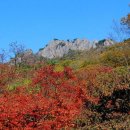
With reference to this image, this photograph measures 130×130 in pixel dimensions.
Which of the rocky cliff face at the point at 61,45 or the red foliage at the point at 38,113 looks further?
the rocky cliff face at the point at 61,45

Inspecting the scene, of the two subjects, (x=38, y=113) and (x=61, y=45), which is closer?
(x=38, y=113)

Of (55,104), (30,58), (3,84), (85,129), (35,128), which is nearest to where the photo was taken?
(85,129)

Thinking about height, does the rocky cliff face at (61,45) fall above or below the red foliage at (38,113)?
above

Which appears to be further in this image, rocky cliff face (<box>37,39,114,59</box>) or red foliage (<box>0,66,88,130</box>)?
rocky cliff face (<box>37,39,114,59</box>)

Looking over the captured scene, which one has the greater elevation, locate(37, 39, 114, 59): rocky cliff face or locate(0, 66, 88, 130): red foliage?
locate(37, 39, 114, 59): rocky cliff face

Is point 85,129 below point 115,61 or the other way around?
below

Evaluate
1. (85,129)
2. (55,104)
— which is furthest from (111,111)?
(85,129)

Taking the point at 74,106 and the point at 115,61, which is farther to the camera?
the point at 115,61

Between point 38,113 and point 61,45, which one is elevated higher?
point 61,45

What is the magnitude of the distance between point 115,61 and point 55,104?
1979cm

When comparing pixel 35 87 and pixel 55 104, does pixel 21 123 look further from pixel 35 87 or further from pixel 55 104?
pixel 35 87

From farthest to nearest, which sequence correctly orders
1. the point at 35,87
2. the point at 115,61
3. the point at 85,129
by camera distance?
the point at 115,61, the point at 35,87, the point at 85,129

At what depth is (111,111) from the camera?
709 inches

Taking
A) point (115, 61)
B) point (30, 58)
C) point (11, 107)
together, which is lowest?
point (11, 107)
